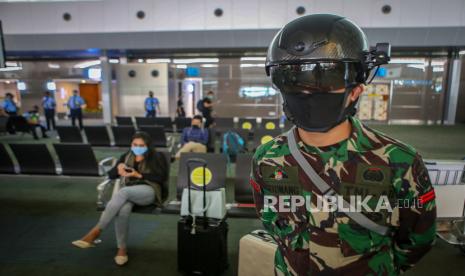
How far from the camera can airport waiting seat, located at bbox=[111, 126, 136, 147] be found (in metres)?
8.24

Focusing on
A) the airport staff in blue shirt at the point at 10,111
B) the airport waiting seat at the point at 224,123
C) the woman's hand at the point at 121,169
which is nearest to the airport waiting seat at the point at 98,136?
the airport waiting seat at the point at 224,123

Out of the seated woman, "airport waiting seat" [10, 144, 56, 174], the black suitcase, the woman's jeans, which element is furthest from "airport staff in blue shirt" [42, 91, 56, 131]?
the black suitcase

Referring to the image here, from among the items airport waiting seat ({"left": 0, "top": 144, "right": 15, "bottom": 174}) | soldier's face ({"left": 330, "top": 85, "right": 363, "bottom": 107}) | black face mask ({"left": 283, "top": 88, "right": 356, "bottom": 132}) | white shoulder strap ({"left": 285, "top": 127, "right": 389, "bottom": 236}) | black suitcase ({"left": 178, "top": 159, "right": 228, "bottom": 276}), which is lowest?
black suitcase ({"left": 178, "top": 159, "right": 228, "bottom": 276})

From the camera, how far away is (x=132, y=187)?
143 inches

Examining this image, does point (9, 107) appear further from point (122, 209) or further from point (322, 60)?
point (322, 60)

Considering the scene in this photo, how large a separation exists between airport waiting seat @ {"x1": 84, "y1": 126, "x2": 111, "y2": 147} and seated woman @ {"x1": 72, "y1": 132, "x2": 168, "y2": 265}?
4.85m

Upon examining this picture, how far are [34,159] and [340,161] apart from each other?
5.96m

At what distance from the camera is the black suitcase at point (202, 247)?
10.0 feet

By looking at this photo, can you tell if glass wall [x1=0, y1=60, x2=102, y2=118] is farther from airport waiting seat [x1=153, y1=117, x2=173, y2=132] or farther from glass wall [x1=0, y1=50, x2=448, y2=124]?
airport waiting seat [x1=153, y1=117, x2=173, y2=132]

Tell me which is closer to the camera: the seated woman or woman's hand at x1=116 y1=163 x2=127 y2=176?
the seated woman

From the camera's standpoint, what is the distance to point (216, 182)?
13.4ft

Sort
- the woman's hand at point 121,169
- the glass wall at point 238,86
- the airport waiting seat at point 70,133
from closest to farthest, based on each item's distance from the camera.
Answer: the woman's hand at point 121,169, the airport waiting seat at point 70,133, the glass wall at point 238,86

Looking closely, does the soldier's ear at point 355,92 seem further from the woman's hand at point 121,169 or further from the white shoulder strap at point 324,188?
the woman's hand at point 121,169

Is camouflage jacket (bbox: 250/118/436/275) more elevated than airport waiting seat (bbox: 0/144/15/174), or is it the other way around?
camouflage jacket (bbox: 250/118/436/275)
